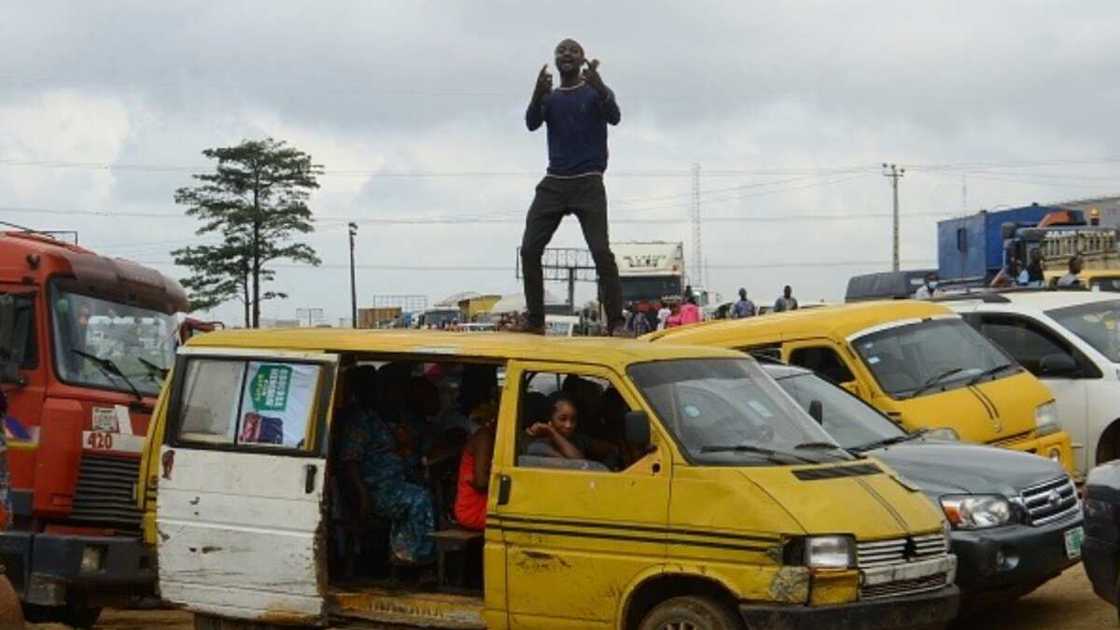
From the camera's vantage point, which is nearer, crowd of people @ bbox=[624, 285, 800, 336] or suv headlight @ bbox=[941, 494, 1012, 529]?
suv headlight @ bbox=[941, 494, 1012, 529]

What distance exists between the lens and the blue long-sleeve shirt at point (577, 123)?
1038 centimetres

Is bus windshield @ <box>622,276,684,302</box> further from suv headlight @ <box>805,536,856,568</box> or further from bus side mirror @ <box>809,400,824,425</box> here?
suv headlight @ <box>805,536,856,568</box>

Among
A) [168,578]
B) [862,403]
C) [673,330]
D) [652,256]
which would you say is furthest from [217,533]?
[652,256]

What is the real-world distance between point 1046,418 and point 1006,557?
3531 millimetres

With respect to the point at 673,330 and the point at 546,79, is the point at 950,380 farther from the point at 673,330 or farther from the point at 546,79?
the point at 546,79

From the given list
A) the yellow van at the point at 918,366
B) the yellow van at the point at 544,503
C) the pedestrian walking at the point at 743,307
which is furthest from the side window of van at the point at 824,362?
the pedestrian walking at the point at 743,307

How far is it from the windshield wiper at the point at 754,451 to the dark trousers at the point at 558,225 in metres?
3.33

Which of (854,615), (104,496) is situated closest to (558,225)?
(104,496)

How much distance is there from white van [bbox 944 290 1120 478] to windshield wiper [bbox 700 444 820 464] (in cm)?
589

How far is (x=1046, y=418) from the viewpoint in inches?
447

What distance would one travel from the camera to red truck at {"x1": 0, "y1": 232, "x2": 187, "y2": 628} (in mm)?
9648

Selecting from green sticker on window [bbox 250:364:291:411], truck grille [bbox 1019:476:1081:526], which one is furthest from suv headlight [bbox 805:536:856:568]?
green sticker on window [bbox 250:364:291:411]

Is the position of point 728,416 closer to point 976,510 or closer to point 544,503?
point 544,503

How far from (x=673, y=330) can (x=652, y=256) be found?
87.4ft
